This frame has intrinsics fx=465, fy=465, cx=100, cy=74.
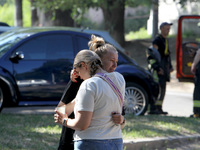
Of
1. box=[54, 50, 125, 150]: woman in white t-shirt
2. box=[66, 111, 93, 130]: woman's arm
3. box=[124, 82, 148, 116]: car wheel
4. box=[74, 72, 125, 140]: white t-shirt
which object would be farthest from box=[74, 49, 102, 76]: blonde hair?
box=[124, 82, 148, 116]: car wheel

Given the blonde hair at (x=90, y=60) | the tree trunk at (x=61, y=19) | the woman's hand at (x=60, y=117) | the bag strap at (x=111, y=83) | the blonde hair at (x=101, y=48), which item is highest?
the tree trunk at (x=61, y=19)

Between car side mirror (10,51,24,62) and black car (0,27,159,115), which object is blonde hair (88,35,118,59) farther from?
car side mirror (10,51,24,62)

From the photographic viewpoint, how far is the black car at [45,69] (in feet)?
26.5

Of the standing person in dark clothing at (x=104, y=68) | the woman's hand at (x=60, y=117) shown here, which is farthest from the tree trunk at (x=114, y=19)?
the woman's hand at (x=60, y=117)

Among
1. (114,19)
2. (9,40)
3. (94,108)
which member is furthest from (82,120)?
(114,19)

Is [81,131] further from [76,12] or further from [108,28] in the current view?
[108,28]

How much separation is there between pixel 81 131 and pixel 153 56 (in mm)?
5757

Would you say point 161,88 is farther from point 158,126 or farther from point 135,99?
point 158,126

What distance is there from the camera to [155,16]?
14078 mm

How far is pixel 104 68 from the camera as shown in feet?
12.2

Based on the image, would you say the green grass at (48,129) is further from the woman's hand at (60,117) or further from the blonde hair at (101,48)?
the blonde hair at (101,48)

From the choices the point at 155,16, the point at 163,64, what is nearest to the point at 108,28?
the point at 155,16

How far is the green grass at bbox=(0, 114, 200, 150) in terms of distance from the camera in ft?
19.1

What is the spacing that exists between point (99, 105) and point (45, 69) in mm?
4938
